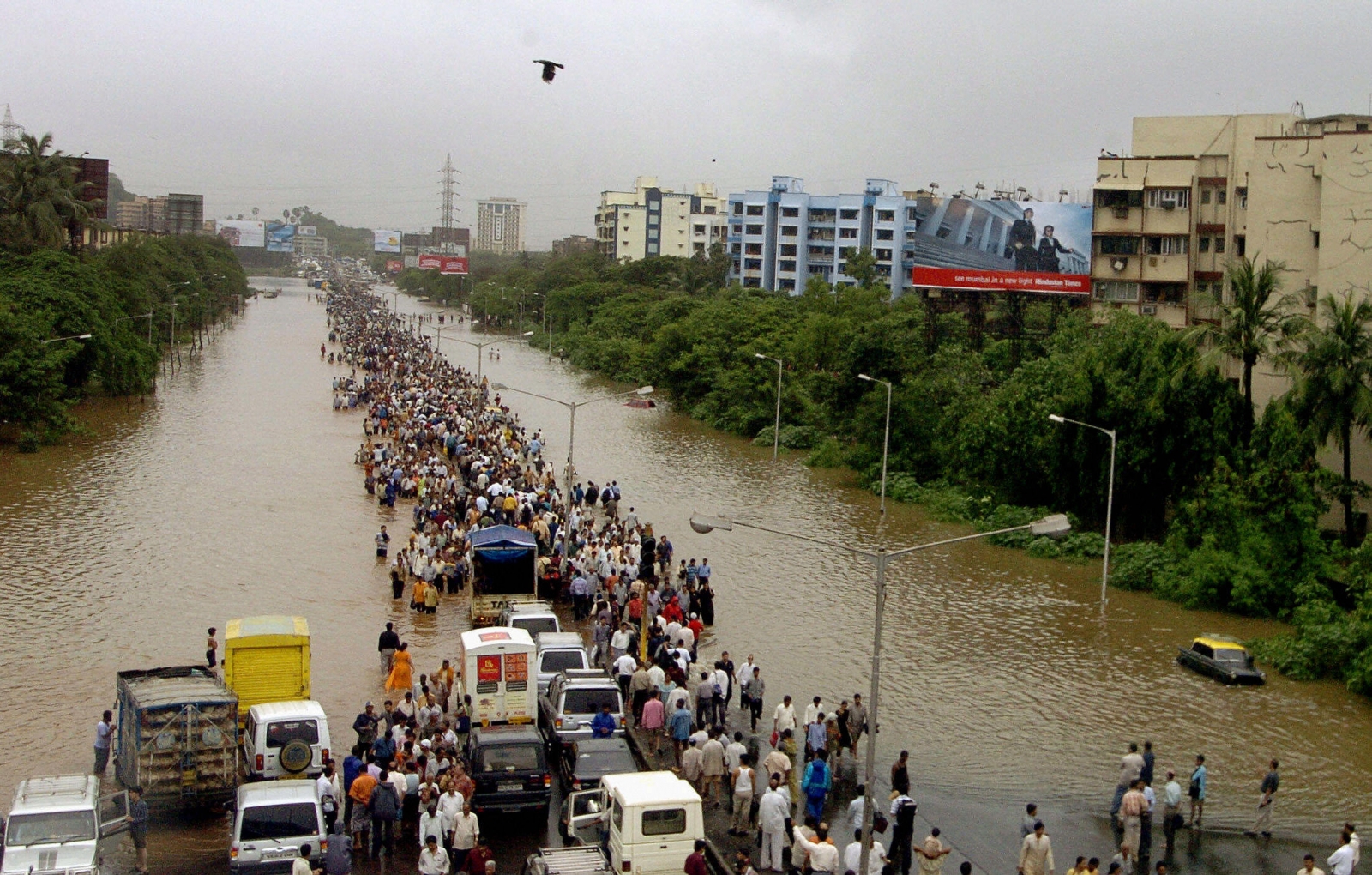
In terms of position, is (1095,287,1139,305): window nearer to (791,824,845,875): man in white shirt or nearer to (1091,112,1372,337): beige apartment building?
(1091,112,1372,337): beige apartment building

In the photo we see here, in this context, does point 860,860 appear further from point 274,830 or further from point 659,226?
point 659,226

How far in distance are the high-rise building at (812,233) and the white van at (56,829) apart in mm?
94549

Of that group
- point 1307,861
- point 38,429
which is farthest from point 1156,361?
point 38,429

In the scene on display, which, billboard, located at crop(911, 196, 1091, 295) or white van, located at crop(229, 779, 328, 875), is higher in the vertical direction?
billboard, located at crop(911, 196, 1091, 295)

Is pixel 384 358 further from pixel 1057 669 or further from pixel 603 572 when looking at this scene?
pixel 1057 669

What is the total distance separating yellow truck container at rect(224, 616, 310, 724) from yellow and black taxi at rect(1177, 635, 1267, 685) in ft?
50.2

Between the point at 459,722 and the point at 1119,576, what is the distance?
1806 centimetres

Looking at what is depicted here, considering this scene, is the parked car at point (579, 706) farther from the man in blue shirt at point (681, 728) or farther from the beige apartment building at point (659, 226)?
the beige apartment building at point (659, 226)

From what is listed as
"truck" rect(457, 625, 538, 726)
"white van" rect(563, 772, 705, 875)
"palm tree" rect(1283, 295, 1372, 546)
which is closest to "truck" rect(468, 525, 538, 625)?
"truck" rect(457, 625, 538, 726)

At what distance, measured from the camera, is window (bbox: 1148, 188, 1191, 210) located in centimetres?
5756

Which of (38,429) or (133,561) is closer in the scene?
(133,561)

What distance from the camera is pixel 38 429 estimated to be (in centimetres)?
4416

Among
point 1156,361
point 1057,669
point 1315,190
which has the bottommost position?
point 1057,669

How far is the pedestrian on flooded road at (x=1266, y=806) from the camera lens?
15.8 m
